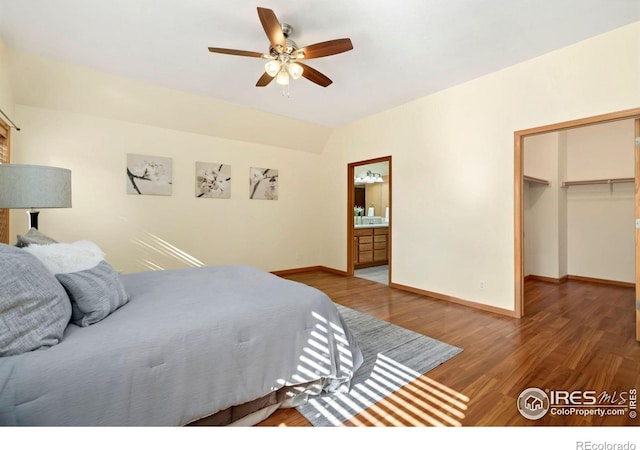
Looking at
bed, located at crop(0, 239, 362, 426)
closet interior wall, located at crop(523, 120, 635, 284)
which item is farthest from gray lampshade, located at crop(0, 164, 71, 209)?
closet interior wall, located at crop(523, 120, 635, 284)

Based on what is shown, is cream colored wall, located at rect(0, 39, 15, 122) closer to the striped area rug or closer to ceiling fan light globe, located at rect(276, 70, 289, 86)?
ceiling fan light globe, located at rect(276, 70, 289, 86)

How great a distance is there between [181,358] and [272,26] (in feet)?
7.21

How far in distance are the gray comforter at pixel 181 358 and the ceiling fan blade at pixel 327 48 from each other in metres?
1.86

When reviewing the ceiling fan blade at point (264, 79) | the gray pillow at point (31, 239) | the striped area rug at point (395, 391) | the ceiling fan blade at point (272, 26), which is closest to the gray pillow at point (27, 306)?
the gray pillow at point (31, 239)

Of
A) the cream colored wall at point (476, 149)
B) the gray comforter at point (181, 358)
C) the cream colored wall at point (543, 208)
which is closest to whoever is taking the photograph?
the gray comforter at point (181, 358)

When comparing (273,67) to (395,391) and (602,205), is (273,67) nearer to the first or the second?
(395,391)

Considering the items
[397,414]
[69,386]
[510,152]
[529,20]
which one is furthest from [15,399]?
[510,152]

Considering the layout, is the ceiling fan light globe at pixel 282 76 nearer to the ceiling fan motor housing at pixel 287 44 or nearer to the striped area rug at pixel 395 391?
the ceiling fan motor housing at pixel 287 44

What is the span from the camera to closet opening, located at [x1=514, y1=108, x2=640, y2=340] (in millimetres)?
4367

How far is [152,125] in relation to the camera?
401 cm

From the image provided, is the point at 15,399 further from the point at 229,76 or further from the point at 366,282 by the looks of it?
the point at 366,282

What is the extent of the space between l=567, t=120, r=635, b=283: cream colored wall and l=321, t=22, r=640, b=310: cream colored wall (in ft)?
9.14

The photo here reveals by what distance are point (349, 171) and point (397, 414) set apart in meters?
4.12

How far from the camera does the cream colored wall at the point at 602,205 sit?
4.34 metres
